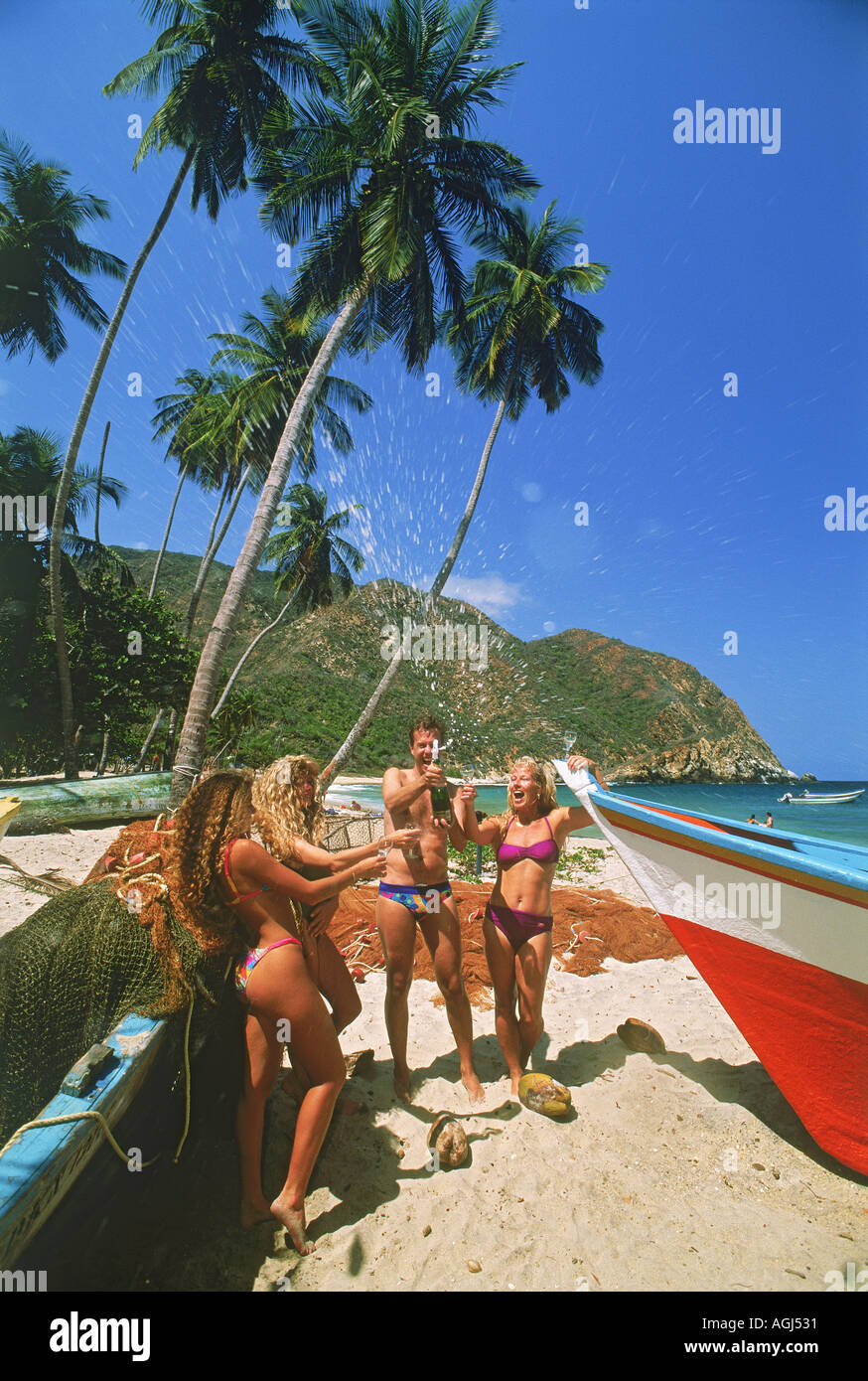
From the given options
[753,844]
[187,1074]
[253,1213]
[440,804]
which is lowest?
[253,1213]

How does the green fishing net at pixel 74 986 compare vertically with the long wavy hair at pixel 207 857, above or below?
below

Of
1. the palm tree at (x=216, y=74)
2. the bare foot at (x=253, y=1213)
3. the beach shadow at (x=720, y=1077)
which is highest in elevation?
the palm tree at (x=216, y=74)

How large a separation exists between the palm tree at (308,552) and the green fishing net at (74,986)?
2428 cm

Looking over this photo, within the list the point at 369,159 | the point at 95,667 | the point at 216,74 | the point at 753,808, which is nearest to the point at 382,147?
the point at 369,159

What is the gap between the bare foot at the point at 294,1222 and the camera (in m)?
2.11

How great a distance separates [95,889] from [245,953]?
0.68 metres

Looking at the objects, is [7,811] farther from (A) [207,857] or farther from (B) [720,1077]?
(B) [720,1077]

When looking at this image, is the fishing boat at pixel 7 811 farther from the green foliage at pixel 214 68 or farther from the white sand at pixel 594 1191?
the green foliage at pixel 214 68

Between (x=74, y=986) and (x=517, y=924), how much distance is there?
7.09 feet

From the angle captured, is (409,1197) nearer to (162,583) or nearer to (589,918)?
(589,918)

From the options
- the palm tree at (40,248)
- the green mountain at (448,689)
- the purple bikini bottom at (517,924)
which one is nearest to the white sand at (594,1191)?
the purple bikini bottom at (517,924)

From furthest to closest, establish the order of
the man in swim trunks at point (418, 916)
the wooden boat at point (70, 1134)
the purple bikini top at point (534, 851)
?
the purple bikini top at point (534, 851) → the man in swim trunks at point (418, 916) → the wooden boat at point (70, 1134)

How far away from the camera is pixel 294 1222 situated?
2.12 meters
